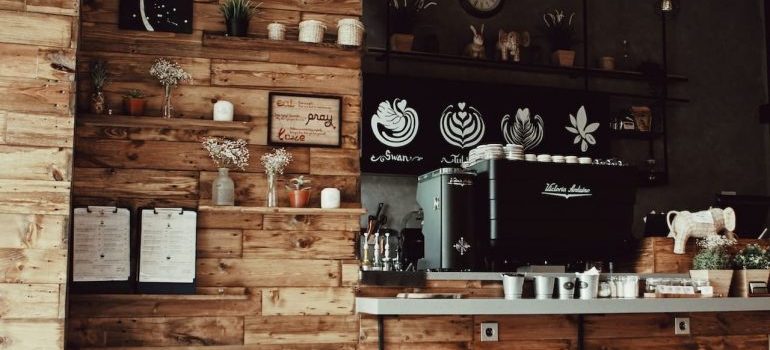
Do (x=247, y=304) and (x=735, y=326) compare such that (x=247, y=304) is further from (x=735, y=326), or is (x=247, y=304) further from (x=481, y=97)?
(x=481, y=97)

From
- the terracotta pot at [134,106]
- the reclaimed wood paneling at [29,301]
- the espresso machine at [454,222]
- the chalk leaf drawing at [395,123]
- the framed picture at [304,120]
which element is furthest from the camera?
the chalk leaf drawing at [395,123]

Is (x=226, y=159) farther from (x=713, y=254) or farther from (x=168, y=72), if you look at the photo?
(x=713, y=254)

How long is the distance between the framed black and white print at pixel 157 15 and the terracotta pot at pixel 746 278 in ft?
10.2

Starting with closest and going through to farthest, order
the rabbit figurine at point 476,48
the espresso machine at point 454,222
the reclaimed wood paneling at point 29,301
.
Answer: the reclaimed wood paneling at point 29,301, the espresso machine at point 454,222, the rabbit figurine at point 476,48

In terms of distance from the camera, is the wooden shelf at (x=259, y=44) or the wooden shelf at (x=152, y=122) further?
the wooden shelf at (x=259, y=44)

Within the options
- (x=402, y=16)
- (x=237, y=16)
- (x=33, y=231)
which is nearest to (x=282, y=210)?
(x=237, y=16)

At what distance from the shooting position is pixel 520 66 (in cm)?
671

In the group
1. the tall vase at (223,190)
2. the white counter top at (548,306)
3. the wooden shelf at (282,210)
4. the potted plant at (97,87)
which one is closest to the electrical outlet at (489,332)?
the white counter top at (548,306)

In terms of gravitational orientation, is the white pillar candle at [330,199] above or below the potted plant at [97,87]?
below

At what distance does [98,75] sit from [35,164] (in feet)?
1.81

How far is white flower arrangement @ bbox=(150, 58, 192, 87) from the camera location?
13.3ft

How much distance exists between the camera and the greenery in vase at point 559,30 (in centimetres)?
685

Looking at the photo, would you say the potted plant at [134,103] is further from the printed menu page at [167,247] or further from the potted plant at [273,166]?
the potted plant at [273,166]

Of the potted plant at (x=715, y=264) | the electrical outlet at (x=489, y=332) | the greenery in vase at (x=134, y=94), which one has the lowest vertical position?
the electrical outlet at (x=489, y=332)
